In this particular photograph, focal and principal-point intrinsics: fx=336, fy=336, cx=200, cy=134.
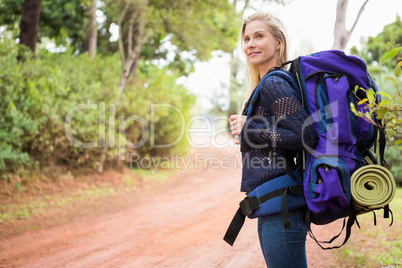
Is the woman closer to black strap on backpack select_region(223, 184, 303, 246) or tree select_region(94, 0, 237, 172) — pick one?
black strap on backpack select_region(223, 184, 303, 246)

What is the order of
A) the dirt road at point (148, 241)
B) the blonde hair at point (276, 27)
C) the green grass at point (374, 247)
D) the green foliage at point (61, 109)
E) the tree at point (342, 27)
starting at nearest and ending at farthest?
the blonde hair at point (276, 27), the green grass at point (374, 247), the dirt road at point (148, 241), the tree at point (342, 27), the green foliage at point (61, 109)

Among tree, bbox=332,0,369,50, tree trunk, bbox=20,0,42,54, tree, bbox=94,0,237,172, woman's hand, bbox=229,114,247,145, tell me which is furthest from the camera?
tree, bbox=94,0,237,172

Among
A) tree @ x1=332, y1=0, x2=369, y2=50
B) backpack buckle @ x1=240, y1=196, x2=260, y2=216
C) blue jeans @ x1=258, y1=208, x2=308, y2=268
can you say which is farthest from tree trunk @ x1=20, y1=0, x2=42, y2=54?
blue jeans @ x1=258, y1=208, x2=308, y2=268

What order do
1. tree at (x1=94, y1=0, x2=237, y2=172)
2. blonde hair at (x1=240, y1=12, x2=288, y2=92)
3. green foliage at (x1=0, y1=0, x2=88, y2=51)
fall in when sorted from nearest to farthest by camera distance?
blonde hair at (x1=240, y1=12, x2=288, y2=92) → tree at (x1=94, y1=0, x2=237, y2=172) → green foliage at (x1=0, y1=0, x2=88, y2=51)

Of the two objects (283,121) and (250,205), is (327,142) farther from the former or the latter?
(250,205)

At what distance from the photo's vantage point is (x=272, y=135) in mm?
1880

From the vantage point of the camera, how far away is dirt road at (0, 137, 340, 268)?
4.75 meters

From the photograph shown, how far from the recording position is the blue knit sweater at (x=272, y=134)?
183cm

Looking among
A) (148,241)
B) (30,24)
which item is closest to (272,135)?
(148,241)

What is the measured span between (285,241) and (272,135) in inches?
22.6

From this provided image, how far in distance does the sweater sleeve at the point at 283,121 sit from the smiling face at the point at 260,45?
327 millimetres

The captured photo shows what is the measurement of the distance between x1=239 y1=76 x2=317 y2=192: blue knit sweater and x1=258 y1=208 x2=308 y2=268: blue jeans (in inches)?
9.6

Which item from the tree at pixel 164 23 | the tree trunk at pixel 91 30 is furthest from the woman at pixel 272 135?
the tree trunk at pixel 91 30

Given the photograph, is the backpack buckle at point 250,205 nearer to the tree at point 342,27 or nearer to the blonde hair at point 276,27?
the blonde hair at point 276,27
